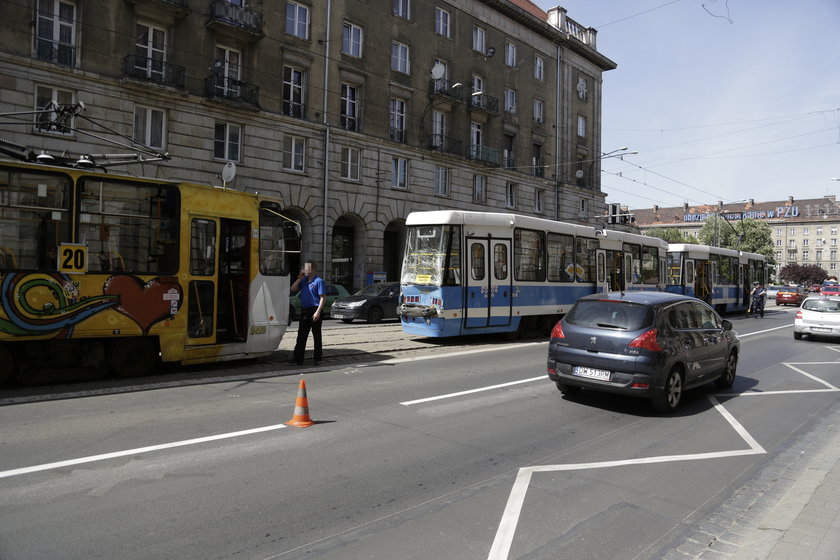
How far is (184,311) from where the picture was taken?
9602 millimetres

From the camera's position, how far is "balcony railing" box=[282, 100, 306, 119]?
26344mm

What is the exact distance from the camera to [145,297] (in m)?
9.17

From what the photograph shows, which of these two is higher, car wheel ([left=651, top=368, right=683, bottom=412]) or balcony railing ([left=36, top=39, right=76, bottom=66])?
balcony railing ([left=36, top=39, right=76, bottom=66])

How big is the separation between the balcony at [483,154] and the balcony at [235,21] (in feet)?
47.2

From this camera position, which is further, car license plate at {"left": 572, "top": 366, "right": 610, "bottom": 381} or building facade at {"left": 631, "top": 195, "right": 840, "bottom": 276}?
building facade at {"left": 631, "top": 195, "right": 840, "bottom": 276}

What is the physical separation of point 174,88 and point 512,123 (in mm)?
22365

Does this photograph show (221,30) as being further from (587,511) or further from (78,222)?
(587,511)

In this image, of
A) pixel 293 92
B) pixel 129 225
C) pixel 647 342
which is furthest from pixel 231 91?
pixel 647 342

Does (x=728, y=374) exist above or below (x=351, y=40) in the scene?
below

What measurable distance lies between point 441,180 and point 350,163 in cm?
672

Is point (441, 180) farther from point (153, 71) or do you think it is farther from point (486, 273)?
point (486, 273)

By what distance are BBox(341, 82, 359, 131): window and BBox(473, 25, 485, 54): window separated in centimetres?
1020

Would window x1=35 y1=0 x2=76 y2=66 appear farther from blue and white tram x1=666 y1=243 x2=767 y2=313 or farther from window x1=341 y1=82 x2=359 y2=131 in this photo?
blue and white tram x1=666 y1=243 x2=767 y2=313

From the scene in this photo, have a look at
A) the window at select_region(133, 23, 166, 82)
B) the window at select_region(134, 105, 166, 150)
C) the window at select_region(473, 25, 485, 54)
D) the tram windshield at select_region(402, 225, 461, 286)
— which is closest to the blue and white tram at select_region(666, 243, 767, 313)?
the tram windshield at select_region(402, 225, 461, 286)
